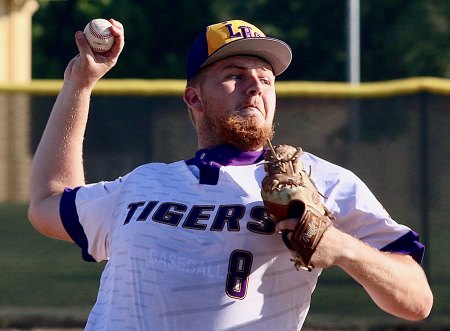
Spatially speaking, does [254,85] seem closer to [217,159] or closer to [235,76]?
[235,76]

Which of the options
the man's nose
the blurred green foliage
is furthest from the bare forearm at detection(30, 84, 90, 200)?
the blurred green foliage

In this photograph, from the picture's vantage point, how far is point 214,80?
3229 mm

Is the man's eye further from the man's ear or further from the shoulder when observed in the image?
the shoulder

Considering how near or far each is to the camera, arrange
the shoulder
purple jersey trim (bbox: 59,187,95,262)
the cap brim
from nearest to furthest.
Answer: the shoulder < the cap brim < purple jersey trim (bbox: 59,187,95,262)

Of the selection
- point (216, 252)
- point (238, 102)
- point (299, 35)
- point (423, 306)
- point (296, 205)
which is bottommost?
point (423, 306)

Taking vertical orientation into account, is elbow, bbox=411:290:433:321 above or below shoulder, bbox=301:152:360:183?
below

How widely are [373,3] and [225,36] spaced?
23016 mm

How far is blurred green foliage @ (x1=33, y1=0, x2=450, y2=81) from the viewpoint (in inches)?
971

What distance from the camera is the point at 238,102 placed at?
10.2 feet

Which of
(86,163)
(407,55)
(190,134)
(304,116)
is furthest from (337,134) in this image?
(407,55)

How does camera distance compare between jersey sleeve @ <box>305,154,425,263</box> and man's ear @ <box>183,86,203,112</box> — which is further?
man's ear @ <box>183,86,203,112</box>

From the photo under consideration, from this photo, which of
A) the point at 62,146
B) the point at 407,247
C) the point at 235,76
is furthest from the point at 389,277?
the point at 62,146

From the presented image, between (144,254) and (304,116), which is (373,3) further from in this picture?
(144,254)

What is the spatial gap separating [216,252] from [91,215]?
493 mm
